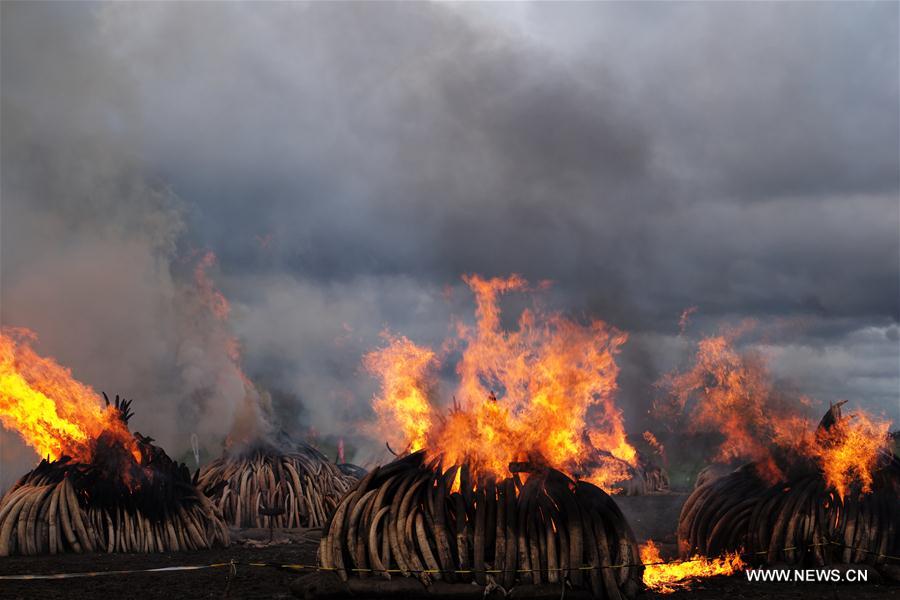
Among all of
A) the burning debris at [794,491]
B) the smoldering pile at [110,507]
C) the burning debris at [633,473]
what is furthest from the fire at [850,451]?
the burning debris at [633,473]

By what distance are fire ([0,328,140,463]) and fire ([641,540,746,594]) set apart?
12.4 m

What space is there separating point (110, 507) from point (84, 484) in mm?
818

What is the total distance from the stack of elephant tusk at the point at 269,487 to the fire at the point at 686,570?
13.7 metres

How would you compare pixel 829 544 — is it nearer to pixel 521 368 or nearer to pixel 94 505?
pixel 521 368

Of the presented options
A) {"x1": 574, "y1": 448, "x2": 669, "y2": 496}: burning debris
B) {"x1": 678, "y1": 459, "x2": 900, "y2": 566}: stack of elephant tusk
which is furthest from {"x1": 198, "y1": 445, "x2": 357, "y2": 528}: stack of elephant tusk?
{"x1": 574, "y1": 448, "x2": 669, "y2": 496}: burning debris

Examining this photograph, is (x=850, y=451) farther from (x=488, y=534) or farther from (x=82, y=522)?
(x=82, y=522)

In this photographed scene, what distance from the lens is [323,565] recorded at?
13.0 metres

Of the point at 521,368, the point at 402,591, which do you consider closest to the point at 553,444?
the point at 521,368

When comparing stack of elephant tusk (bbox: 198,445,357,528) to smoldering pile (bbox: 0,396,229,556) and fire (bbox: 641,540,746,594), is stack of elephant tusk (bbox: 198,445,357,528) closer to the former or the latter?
smoldering pile (bbox: 0,396,229,556)

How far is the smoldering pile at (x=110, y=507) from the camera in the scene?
18125mm

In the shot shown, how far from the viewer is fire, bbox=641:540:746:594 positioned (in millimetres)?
14078

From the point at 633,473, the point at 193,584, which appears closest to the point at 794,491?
the point at 193,584

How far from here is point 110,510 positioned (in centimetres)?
1895

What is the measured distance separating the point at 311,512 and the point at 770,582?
16391mm
